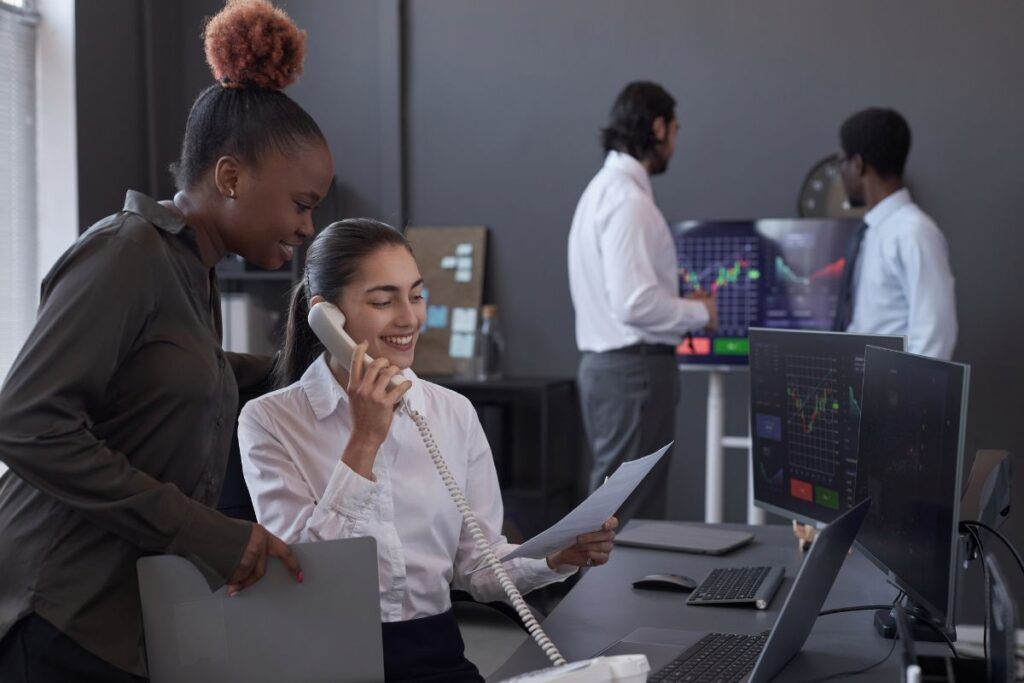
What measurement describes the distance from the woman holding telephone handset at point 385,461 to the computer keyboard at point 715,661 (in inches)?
8.8

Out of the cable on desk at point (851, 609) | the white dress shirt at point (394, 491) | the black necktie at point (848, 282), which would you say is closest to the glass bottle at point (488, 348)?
the black necktie at point (848, 282)

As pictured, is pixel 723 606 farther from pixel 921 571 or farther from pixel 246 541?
pixel 246 541

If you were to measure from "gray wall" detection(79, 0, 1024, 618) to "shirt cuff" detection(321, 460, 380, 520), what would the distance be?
282 centimetres

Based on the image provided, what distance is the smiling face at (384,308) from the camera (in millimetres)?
1828

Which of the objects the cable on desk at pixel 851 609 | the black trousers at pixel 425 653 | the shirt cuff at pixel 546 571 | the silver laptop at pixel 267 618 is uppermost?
the silver laptop at pixel 267 618

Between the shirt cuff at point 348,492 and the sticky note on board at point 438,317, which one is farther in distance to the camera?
the sticky note on board at point 438,317

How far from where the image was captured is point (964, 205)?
13.6 ft

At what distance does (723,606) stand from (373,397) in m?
0.74

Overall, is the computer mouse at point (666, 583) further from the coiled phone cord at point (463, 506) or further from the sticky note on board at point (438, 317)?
the sticky note on board at point (438, 317)

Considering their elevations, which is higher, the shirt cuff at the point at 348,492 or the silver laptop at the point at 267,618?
the shirt cuff at the point at 348,492

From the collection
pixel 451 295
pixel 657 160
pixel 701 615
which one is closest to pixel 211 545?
pixel 701 615

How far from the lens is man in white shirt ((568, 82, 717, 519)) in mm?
3619

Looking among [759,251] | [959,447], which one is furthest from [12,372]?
[759,251]

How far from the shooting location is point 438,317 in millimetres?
4727
